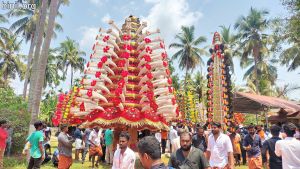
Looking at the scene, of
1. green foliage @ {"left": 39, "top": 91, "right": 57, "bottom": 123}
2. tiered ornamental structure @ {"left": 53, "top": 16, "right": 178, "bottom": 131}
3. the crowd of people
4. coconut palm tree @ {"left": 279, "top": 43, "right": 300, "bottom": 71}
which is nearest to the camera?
the crowd of people

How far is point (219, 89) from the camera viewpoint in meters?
14.4

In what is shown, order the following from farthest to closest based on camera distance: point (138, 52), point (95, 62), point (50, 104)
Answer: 1. point (50, 104)
2. point (138, 52)
3. point (95, 62)

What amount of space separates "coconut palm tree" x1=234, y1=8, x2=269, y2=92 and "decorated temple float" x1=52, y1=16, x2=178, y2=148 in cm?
2950

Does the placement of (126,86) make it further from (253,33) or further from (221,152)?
(253,33)

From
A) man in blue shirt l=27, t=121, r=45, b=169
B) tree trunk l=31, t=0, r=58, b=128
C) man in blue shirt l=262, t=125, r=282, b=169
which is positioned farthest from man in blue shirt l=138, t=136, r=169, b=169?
tree trunk l=31, t=0, r=58, b=128

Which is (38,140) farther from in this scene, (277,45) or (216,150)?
(277,45)

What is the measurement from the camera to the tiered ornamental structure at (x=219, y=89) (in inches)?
559

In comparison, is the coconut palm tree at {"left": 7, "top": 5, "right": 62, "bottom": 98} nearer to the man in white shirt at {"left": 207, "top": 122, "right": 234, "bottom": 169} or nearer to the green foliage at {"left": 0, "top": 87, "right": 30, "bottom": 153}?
the green foliage at {"left": 0, "top": 87, "right": 30, "bottom": 153}

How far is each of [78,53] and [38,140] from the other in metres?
49.1

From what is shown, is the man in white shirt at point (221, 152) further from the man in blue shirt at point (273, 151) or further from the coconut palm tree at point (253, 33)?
the coconut palm tree at point (253, 33)

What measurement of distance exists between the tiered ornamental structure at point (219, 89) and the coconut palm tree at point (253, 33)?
2741cm

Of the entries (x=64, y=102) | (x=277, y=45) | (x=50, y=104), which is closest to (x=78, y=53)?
(x=50, y=104)

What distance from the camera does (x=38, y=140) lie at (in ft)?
27.7

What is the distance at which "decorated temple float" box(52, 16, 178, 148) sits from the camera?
12648 millimetres
